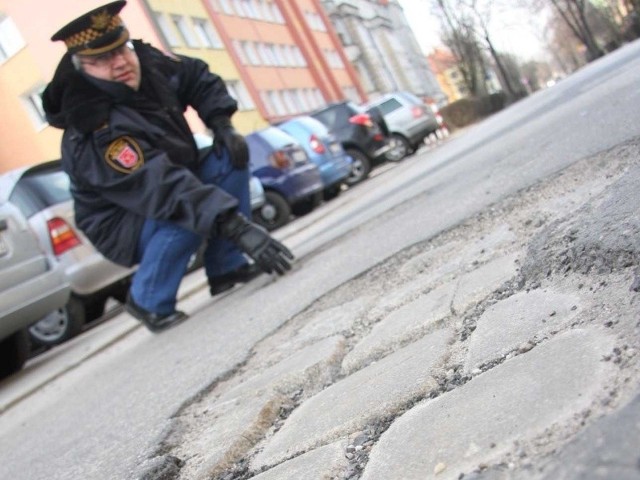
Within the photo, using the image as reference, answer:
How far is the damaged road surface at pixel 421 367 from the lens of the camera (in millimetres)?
1240

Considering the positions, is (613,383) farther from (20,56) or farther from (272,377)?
(20,56)

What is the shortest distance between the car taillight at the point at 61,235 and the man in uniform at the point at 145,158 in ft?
6.75

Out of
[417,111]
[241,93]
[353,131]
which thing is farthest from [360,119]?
[241,93]

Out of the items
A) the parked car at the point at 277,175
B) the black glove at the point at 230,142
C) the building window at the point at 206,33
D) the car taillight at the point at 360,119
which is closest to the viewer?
the black glove at the point at 230,142

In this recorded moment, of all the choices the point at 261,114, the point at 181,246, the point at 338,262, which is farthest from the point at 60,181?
the point at 261,114

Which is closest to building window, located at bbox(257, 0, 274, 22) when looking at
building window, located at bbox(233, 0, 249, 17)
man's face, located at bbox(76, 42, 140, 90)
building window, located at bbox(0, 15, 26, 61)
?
building window, located at bbox(233, 0, 249, 17)

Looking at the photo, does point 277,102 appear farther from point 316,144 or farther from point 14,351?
point 14,351

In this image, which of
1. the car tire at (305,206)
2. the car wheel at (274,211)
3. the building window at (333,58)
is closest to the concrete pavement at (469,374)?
the car wheel at (274,211)

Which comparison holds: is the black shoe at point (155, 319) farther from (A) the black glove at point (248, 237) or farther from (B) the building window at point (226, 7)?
(B) the building window at point (226, 7)

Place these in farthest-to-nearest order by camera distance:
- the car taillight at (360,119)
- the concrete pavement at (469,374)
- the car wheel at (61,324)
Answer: the car taillight at (360,119)
the car wheel at (61,324)
the concrete pavement at (469,374)

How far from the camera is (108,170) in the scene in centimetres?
430

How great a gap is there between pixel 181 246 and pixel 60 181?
2.88 meters

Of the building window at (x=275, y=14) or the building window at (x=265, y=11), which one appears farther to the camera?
the building window at (x=275, y=14)

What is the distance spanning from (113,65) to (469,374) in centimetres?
335
